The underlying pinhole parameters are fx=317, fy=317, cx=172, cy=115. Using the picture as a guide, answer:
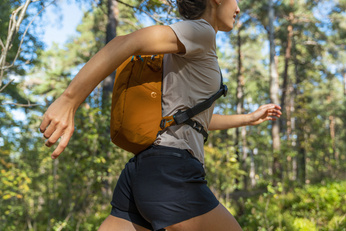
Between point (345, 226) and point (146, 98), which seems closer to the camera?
point (146, 98)

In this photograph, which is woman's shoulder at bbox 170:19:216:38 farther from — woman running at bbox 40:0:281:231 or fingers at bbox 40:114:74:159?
fingers at bbox 40:114:74:159

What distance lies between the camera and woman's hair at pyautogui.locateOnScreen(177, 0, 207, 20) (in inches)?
53.4

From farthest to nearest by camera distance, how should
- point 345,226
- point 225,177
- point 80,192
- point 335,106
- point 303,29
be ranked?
point 335,106
point 303,29
point 225,177
point 80,192
point 345,226

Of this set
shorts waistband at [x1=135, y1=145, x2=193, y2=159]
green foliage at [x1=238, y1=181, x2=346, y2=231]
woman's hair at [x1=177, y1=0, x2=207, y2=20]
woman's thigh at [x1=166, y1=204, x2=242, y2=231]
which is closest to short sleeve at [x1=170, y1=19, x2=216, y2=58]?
woman's hair at [x1=177, y1=0, x2=207, y2=20]

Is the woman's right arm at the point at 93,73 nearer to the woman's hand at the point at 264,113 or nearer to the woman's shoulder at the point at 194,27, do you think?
the woman's shoulder at the point at 194,27

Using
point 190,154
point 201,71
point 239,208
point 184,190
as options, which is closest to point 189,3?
point 201,71

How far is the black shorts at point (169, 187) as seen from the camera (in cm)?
114

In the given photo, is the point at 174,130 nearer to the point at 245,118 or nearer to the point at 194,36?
the point at 194,36

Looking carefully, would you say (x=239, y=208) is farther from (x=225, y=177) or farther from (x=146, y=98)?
(x=146, y=98)

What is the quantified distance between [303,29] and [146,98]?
1654 cm

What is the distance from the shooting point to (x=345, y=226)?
504 centimetres

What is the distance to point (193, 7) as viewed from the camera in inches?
53.6

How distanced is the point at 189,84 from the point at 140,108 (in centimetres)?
22

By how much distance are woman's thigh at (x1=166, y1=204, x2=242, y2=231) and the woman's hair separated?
2.65ft
